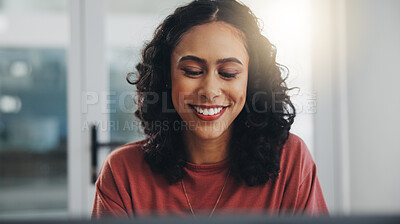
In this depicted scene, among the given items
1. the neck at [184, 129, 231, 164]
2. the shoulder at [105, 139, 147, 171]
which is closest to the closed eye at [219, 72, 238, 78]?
the neck at [184, 129, 231, 164]

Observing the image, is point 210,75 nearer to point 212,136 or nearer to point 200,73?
point 200,73

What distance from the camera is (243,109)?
0.90 metres

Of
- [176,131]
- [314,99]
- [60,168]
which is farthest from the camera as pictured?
[60,168]

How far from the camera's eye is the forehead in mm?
806

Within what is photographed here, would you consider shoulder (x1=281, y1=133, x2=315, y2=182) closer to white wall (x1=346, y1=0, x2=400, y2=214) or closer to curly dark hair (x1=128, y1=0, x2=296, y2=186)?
curly dark hair (x1=128, y1=0, x2=296, y2=186)

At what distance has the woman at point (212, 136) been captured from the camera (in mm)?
814

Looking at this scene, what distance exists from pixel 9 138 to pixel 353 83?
1.55m

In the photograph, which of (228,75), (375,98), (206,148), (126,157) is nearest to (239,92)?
(228,75)

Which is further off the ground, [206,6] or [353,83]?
[206,6]

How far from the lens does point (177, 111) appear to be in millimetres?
897

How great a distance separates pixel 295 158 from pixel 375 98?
2.48 ft

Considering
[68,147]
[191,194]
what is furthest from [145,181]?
[68,147]

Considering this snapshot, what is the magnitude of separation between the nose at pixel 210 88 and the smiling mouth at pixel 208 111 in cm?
2

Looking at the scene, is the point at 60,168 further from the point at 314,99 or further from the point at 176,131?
the point at 314,99
